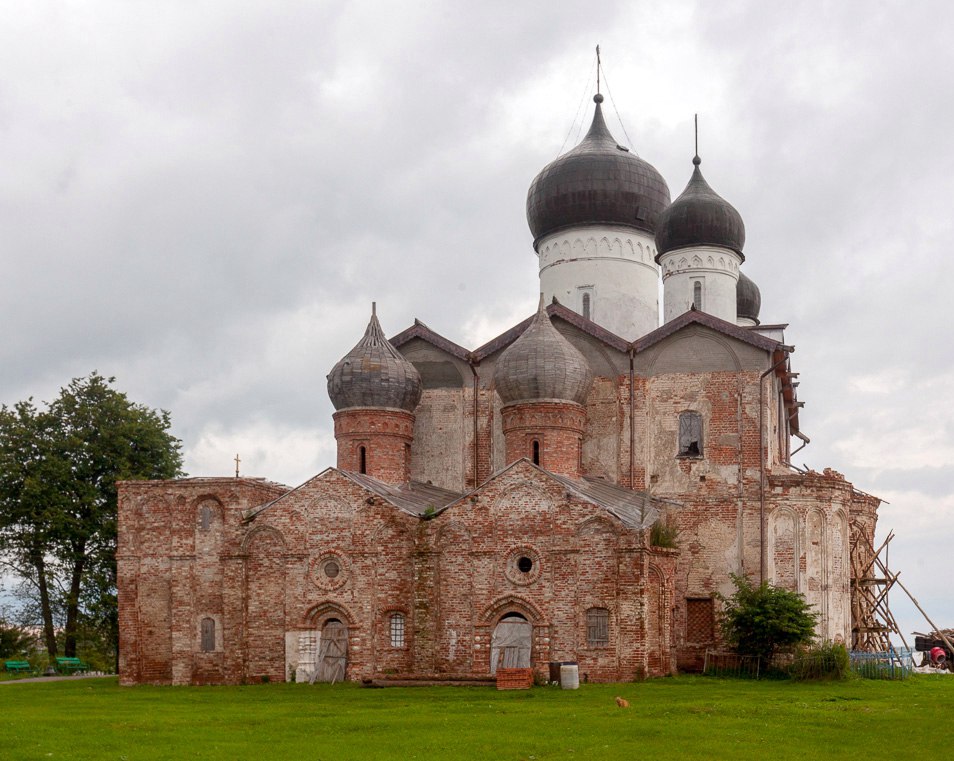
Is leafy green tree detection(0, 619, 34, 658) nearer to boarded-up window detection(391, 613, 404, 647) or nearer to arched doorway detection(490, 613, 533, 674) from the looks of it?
boarded-up window detection(391, 613, 404, 647)

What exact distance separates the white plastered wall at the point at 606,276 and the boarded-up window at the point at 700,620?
7092mm

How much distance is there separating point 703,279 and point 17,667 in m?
19.9

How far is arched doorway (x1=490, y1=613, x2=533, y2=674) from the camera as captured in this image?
73.0 ft

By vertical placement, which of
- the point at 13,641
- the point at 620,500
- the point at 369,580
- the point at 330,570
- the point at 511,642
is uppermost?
the point at 620,500

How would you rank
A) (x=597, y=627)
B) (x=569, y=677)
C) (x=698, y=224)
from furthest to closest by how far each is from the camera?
1. (x=698, y=224)
2. (x=597, y=627)
3. (x=569, y=677)

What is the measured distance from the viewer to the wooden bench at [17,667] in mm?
31094

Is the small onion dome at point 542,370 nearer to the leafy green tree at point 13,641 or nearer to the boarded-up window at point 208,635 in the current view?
the boarded-up window at point 208,635

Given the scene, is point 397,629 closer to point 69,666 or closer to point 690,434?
point 690,434

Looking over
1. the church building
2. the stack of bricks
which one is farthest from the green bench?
the stack of bricks

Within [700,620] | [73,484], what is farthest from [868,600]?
[73,484]

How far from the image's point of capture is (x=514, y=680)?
20609 millimetres

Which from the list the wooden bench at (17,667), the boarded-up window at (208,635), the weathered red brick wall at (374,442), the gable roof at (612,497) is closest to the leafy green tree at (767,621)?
the gable roof at (612,497)

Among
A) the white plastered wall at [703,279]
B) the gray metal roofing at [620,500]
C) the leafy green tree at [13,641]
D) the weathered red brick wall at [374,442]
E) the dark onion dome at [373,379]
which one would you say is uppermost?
the white plastered wall at [703,279]

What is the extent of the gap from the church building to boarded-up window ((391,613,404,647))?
0.06 metres
